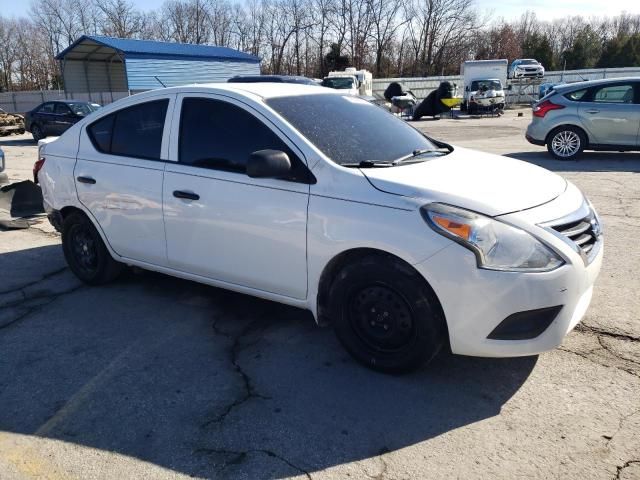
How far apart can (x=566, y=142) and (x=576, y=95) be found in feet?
3.23

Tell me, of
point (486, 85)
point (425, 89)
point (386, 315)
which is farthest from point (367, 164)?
point (425, 89)

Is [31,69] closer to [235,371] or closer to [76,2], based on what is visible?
[76,2]

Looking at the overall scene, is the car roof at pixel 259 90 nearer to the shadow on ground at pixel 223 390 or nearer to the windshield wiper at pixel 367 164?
the windshield wiper at pixel 367 164

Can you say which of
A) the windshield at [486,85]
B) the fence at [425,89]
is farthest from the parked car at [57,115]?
the windshield at [486,85]

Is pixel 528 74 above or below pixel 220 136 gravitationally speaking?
above

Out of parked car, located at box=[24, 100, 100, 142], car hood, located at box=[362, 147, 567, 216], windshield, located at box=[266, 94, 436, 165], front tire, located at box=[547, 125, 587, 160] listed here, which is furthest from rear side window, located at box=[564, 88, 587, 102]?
parked car, located at box=[24, 100, 100, 142]

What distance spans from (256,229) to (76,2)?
69.0 metres

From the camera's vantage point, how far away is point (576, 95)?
1111 cm

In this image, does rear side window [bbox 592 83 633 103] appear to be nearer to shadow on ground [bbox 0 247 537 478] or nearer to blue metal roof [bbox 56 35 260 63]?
shadow on ground [bbox 0 247 537 478]

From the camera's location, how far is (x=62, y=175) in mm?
4797

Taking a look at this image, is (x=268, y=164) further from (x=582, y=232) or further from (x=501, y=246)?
(x=582, y=232)

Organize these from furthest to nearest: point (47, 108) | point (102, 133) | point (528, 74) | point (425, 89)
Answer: point (425, 89) → point (528, 74) → point (47, 108) → point (102, 133)

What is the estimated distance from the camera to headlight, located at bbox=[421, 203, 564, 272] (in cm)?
280

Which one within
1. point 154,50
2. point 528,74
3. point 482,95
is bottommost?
point 482,95
